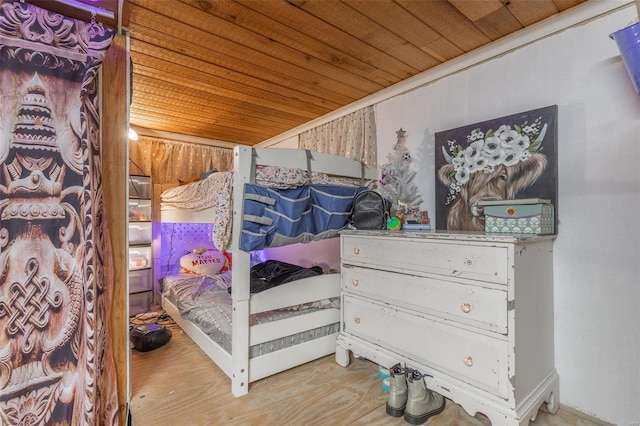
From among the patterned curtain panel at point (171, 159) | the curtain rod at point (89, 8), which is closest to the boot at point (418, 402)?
the curtain rod at point (89, 8)

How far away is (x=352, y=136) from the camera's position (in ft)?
10.2

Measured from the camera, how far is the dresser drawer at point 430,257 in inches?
57.5

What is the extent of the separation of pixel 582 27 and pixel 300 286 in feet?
7.94

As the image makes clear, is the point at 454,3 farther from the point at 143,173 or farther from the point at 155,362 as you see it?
the point at 143,173

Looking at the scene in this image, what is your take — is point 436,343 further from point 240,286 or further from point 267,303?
point 240,286

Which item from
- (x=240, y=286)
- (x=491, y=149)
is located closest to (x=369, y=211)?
(x=491, y=149)

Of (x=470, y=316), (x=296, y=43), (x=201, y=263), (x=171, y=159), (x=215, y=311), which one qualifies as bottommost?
(x=215, y=311)

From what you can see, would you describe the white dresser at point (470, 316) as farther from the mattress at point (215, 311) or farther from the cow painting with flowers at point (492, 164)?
the mattress at point (215, 311)

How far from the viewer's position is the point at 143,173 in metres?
3.94

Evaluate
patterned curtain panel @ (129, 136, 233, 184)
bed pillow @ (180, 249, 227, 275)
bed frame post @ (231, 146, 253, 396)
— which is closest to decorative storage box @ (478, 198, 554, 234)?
bed frame post @ (231, 146, 253, 396)

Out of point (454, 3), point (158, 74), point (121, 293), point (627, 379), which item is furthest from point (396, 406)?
point (158, 74)

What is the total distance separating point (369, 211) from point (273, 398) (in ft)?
4.71

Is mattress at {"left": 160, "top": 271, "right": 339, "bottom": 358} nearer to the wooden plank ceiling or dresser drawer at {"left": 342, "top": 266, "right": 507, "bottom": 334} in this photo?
dresser drawer at {"left": 342, "top": 266, "right": 507, "bottom": 334}

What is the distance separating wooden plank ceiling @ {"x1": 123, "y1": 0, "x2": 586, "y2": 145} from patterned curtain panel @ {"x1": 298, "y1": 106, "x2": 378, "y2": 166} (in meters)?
0.20
